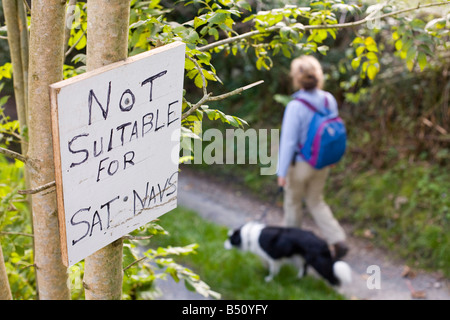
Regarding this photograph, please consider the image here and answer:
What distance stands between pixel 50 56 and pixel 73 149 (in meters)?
0.43

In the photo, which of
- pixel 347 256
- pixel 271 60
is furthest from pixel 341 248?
pixel 271 60

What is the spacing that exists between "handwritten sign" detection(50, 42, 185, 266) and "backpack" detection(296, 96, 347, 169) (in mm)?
2537

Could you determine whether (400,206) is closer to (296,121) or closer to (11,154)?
(296,121)

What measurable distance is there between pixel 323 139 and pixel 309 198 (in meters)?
0.73

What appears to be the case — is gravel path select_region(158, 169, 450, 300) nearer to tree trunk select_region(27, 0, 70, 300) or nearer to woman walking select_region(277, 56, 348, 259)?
woman walking select_region(277, 56, 348, 259)

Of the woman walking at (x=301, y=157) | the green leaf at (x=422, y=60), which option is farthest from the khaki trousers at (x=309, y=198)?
the green leaf at (x=422, y=60)

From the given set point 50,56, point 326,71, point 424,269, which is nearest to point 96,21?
point 50,56

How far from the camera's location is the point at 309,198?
4.41 meters

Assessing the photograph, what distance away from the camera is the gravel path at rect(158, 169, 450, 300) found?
4059 mm

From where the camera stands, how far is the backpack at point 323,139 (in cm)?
391

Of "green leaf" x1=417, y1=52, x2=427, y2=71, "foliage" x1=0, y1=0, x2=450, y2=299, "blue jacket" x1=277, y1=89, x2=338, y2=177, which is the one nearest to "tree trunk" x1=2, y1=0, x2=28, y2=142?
"foliage" x1=0, y1=0, x2=450, y2=299

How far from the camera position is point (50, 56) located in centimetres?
150

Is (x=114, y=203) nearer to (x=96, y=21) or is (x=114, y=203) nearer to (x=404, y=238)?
(x=96, y=21)

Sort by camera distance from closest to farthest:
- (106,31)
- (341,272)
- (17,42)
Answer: (106,31) < (17,42) < (341,272)
